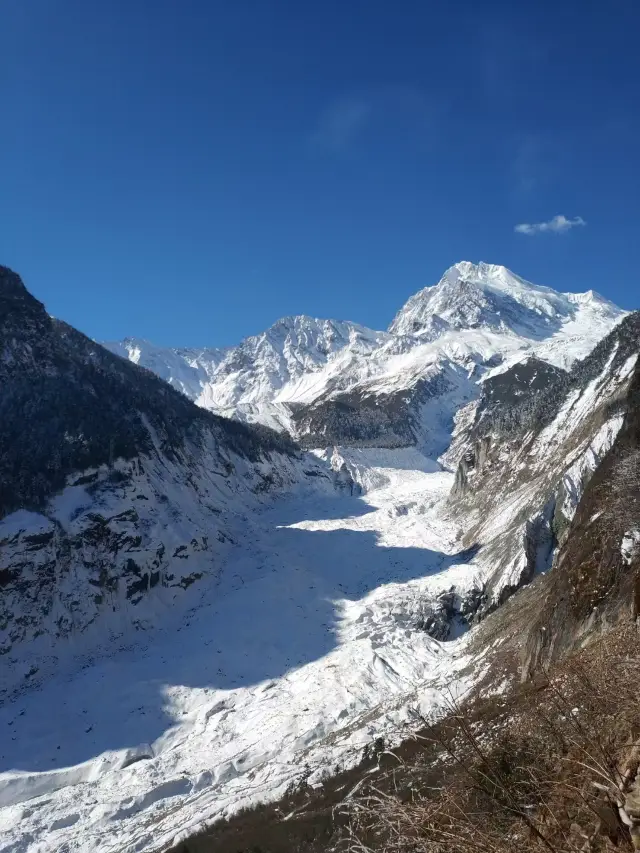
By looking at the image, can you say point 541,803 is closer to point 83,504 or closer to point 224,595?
point 224,595

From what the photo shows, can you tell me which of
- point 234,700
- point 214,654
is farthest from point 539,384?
point 234,700

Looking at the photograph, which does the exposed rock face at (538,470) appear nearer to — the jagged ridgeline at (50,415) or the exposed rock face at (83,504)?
the exposed rock face at (83,504)

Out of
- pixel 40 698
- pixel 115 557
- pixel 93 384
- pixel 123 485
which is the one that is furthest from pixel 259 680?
pixel 93 384

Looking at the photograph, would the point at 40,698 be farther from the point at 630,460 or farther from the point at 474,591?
the point at 630,460

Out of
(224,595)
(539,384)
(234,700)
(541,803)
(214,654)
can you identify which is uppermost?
(539,384)

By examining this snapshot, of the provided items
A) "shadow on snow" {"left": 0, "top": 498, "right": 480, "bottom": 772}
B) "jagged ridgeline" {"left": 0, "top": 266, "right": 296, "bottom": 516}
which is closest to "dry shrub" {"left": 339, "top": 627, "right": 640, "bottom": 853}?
"shadow on snow" {"left": 0, "top": 498, "right": 480, "bottom": 772}

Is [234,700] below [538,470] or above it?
below

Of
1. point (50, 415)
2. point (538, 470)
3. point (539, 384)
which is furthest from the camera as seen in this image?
point (539, 384)
